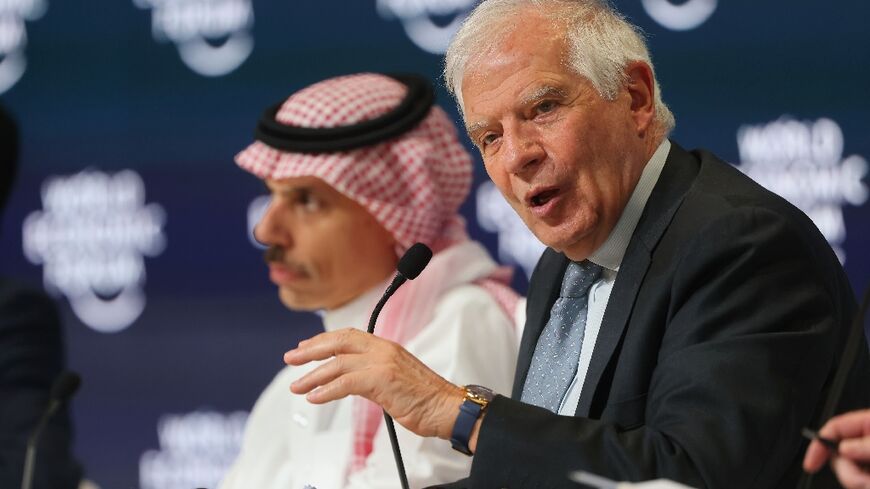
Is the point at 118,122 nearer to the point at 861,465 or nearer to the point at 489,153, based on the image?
the point at 489,153

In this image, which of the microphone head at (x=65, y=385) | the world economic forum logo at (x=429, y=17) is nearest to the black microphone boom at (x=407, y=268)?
the microphone head at (x=65, y=385)

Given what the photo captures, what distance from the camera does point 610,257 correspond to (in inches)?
85.5

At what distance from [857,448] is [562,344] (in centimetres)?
82

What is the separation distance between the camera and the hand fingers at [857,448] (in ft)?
4.91

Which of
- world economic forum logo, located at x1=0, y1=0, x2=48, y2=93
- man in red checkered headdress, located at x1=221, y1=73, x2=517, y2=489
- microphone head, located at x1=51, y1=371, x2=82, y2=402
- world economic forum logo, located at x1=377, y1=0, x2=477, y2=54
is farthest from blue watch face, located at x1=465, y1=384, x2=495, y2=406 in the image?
world economic forum logo, located at x1=0, y1=0, x2=48, y2=93

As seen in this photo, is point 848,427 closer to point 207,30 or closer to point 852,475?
point 852,475

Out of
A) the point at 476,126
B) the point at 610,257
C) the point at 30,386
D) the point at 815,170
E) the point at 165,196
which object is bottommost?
the point at 30,386

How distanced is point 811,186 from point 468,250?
97 centimetres

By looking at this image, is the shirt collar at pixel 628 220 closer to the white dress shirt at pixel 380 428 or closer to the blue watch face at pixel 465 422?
the blue watch face at pixel 465 422

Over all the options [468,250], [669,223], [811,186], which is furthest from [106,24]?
[669,223]

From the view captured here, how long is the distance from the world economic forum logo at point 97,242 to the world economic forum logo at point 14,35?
0.42 meters

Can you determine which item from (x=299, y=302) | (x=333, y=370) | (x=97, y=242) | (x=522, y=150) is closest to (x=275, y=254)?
(x=299, y=302)

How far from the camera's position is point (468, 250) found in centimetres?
311

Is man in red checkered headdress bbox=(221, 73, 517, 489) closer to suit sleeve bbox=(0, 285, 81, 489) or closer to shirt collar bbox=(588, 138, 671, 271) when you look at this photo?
suit sleeve bbox=(0, 285, 81, 489)
